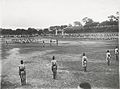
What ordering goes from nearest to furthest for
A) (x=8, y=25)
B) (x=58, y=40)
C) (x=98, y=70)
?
(x=8, y=25) < (x=98, y=70) < (x=58, y=40)

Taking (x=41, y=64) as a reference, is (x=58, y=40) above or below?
above

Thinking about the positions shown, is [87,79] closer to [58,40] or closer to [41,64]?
[41,64]

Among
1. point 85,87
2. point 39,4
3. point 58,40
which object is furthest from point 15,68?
point 58,40

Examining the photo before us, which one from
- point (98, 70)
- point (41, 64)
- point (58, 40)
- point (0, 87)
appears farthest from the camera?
point (58, 40)

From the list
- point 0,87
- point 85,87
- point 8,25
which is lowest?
point 0,87

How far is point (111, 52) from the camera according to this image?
4.98 metres

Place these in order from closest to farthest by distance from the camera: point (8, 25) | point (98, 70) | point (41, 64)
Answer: point (8, 25)
point (98, 70)
point (41, 64)

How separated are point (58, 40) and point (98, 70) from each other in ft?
13.8

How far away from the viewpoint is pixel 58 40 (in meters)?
8.74

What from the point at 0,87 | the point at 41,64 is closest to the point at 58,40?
the point at 41,64

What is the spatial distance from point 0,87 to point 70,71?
5.82 feet

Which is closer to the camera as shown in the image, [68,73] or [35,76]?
[35,76]

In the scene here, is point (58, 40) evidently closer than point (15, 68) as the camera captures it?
No

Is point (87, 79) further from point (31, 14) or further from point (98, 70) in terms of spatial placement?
point (31, 14)
